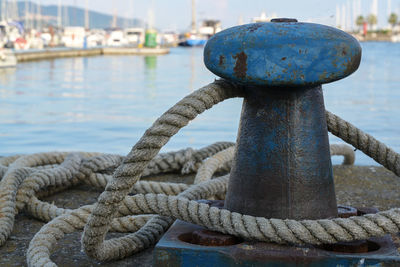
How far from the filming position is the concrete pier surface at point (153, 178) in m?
2.34

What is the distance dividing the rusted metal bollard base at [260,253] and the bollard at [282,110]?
0.60ft

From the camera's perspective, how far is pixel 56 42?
169 feet

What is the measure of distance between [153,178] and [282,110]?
6.56 ft

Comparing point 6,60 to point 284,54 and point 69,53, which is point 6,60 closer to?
point 69,53

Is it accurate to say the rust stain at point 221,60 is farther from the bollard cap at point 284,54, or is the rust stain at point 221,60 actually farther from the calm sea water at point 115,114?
the calm sea water at point 115,114

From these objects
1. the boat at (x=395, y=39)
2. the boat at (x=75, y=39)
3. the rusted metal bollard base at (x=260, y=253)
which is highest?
the rusted metal bollard base at (x=260, y=253)

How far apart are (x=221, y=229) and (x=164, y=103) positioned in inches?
366

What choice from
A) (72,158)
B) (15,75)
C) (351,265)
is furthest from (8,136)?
(15,75)

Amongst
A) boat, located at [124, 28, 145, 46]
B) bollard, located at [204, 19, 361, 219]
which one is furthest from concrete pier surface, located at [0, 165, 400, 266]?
boat, located at [124, 28, 145, 46]

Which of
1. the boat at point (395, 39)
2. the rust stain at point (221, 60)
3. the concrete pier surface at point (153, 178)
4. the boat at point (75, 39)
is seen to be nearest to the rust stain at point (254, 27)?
the rust stain at point (221, 60)

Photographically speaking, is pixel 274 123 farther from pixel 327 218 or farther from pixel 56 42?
pixel 56 42

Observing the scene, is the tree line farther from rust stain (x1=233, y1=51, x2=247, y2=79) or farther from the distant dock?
rust stain (x1=233, y1=51, x2=247, y2=79)

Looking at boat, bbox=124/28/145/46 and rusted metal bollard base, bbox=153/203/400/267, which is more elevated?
rusted metal bollard base, bbox=153/203/400/267

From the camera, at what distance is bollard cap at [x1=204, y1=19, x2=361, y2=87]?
1925 mm
